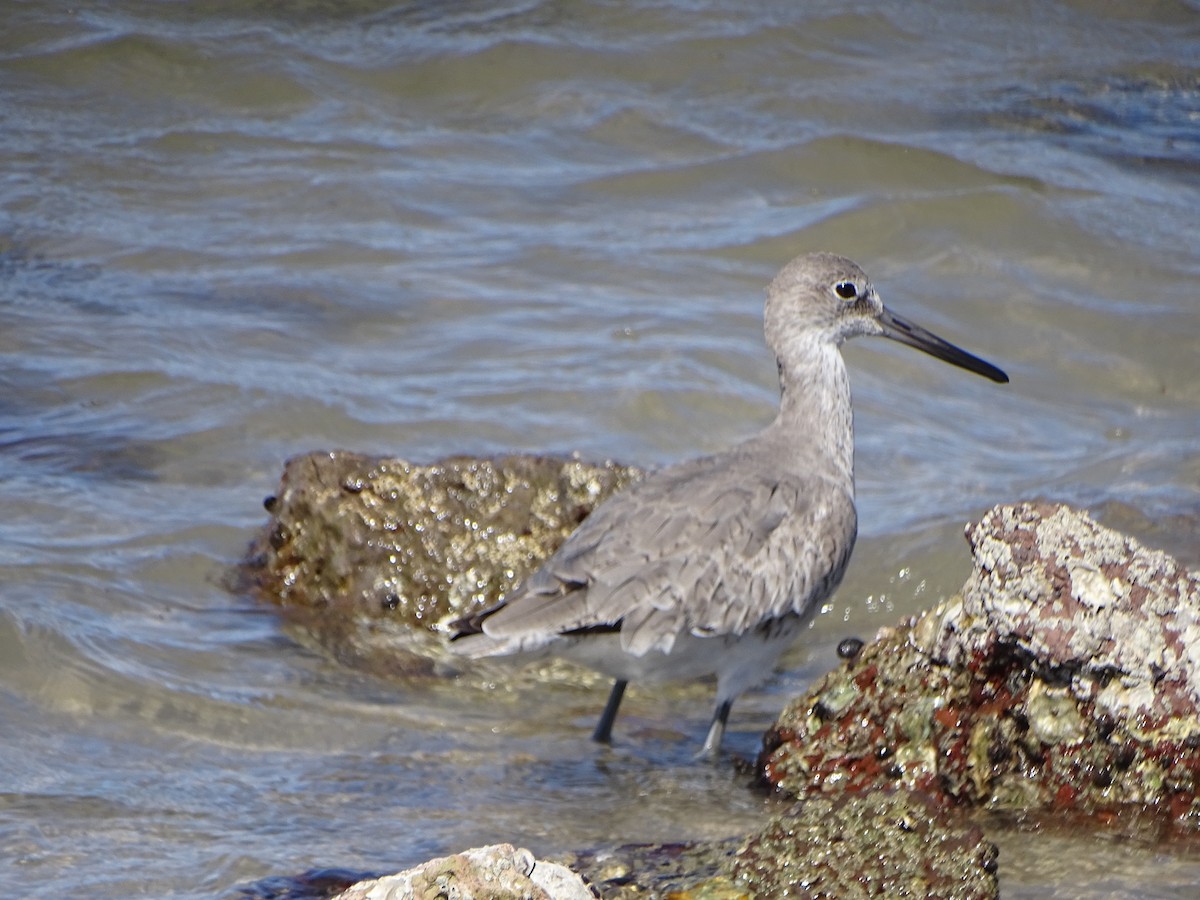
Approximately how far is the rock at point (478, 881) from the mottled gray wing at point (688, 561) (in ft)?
5.80

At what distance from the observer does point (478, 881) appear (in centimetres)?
277

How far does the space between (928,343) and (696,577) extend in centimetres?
187

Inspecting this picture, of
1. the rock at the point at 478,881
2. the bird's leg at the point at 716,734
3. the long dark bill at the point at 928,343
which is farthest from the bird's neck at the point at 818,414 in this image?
the rock at the point at 478,881

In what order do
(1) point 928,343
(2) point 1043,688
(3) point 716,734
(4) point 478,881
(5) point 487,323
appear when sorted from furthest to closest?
1. (5) point 487,323
2. (1) point 928,343
3. (3) point 716,734
4. (2) point 1043,688
5. (4) point 478,881

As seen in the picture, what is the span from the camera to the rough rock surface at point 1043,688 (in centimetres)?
406

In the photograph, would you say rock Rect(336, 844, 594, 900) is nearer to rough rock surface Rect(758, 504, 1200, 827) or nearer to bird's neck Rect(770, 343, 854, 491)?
rough rock surface Rect(758, 504, 1200, 827)

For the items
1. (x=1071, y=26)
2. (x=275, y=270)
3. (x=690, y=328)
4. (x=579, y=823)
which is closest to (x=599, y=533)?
(x=579, y=823)

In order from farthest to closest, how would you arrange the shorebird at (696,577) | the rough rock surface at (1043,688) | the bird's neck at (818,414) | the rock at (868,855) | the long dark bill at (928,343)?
the long dark bill at (928,343) → the bird's neck at (818,414) → the shorebird at (696,577) → the rough rock surface at (1043,688) → the rock at (868,855)

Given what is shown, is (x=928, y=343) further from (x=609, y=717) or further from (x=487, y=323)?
(x=487, y=323)

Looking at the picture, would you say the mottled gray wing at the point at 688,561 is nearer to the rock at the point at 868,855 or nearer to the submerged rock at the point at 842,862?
the submerged rock at the point at 842,862

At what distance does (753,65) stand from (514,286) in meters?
3.71

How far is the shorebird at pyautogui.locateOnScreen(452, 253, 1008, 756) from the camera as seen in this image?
15.5 ft

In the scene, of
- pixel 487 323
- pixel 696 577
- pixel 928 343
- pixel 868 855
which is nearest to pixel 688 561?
pixel 696 577

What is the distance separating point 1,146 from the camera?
31.9 ft
